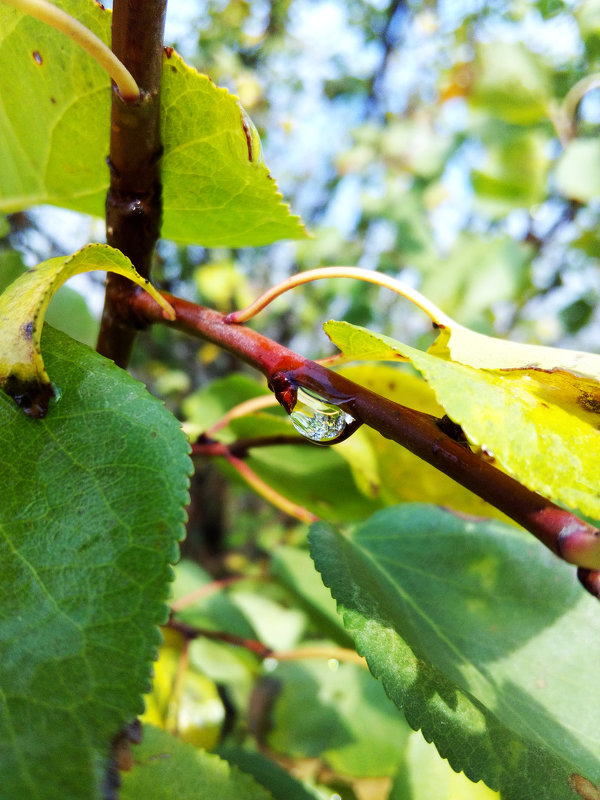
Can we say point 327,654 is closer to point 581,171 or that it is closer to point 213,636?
point 213,636

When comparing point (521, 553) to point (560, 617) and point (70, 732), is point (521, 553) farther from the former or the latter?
point (70, 732)

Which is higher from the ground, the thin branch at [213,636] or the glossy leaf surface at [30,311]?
the glossy leaf surface at [30,311]

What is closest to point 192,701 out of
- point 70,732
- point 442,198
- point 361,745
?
point 361,745

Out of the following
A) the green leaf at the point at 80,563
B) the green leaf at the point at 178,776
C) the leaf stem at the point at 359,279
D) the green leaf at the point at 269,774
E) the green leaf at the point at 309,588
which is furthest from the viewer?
the green leaf at the point at 309,588

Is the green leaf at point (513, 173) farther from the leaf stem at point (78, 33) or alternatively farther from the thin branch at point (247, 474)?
the leaf stem at point (78, 33)

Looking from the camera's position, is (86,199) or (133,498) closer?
(133,498)

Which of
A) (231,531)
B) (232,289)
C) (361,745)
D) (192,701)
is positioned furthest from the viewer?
(231,531)

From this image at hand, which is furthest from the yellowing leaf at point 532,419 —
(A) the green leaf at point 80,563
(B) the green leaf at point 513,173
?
(B) the green leaf at point 513,173
